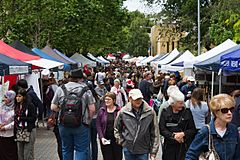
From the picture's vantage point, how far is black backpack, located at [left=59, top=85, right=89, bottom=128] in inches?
281

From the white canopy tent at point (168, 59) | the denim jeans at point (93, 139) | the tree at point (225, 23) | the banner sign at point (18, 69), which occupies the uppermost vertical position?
the tree at point (225, 23)

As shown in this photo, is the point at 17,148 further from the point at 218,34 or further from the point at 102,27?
the point at 102,27

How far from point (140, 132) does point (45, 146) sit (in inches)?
234

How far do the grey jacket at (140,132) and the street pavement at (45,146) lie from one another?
11.7 feet

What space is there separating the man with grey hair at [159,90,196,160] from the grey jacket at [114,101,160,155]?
0.77 ft

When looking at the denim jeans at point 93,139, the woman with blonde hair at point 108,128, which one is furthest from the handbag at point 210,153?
the denim jeans at point 93,139

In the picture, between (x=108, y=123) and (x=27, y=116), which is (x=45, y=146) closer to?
(x=27, y=116)

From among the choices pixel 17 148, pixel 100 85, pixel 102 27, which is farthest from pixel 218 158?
pixel 102 27

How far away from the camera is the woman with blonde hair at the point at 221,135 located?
4.30m

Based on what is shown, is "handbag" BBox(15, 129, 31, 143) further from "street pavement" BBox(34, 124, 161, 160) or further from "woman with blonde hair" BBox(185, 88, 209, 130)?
"woman with blonde hair" BBox(185, 88, 209, 130)

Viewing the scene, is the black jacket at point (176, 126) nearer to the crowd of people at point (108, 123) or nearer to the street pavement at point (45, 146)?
the crowd of people at point (108, 123)

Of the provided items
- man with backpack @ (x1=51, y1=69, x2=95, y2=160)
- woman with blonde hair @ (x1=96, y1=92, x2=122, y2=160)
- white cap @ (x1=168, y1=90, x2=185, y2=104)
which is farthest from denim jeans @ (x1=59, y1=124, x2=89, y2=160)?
white cap @ (x1=168, y1=90, x2=185, y2=104)

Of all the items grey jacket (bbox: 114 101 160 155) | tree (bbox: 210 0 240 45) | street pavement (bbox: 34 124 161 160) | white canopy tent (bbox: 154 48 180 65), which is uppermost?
tree (bbox: 210 0 240 45)

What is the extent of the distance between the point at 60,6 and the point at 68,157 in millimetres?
18928
